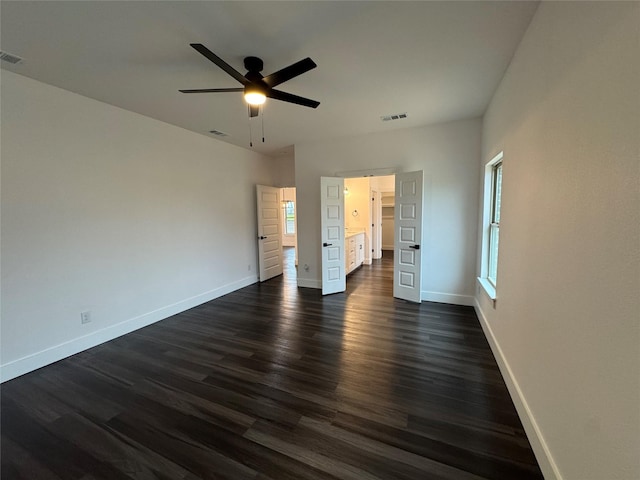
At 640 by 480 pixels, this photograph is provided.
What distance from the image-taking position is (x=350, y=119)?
385 centimetres

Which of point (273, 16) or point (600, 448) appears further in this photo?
point (273, 16)

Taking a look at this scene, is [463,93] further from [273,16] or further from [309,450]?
[309,450]

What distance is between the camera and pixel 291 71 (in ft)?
6.61

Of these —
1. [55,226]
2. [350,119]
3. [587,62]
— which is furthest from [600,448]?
[55,226]

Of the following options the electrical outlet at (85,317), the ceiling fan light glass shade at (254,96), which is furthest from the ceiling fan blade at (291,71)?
the electrical outlet at (85,317)

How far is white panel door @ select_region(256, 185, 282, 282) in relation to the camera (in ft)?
19.0

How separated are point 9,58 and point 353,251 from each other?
5.89 metres

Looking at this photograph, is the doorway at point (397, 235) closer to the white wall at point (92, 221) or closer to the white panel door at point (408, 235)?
the white panel door at point (408, 235)

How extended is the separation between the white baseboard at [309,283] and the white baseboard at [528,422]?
315cm

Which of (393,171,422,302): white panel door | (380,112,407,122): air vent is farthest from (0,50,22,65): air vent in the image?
(393,171,422,302): white panel door

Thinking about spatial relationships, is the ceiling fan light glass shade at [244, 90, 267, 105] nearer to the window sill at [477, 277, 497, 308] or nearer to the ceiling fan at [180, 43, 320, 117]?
the ceiling fan at [180, 43, 320, 117]

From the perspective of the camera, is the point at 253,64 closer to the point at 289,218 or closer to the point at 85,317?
the point at 85,317

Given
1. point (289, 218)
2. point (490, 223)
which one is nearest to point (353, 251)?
point (490, 223)

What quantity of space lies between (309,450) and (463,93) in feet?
12.4
